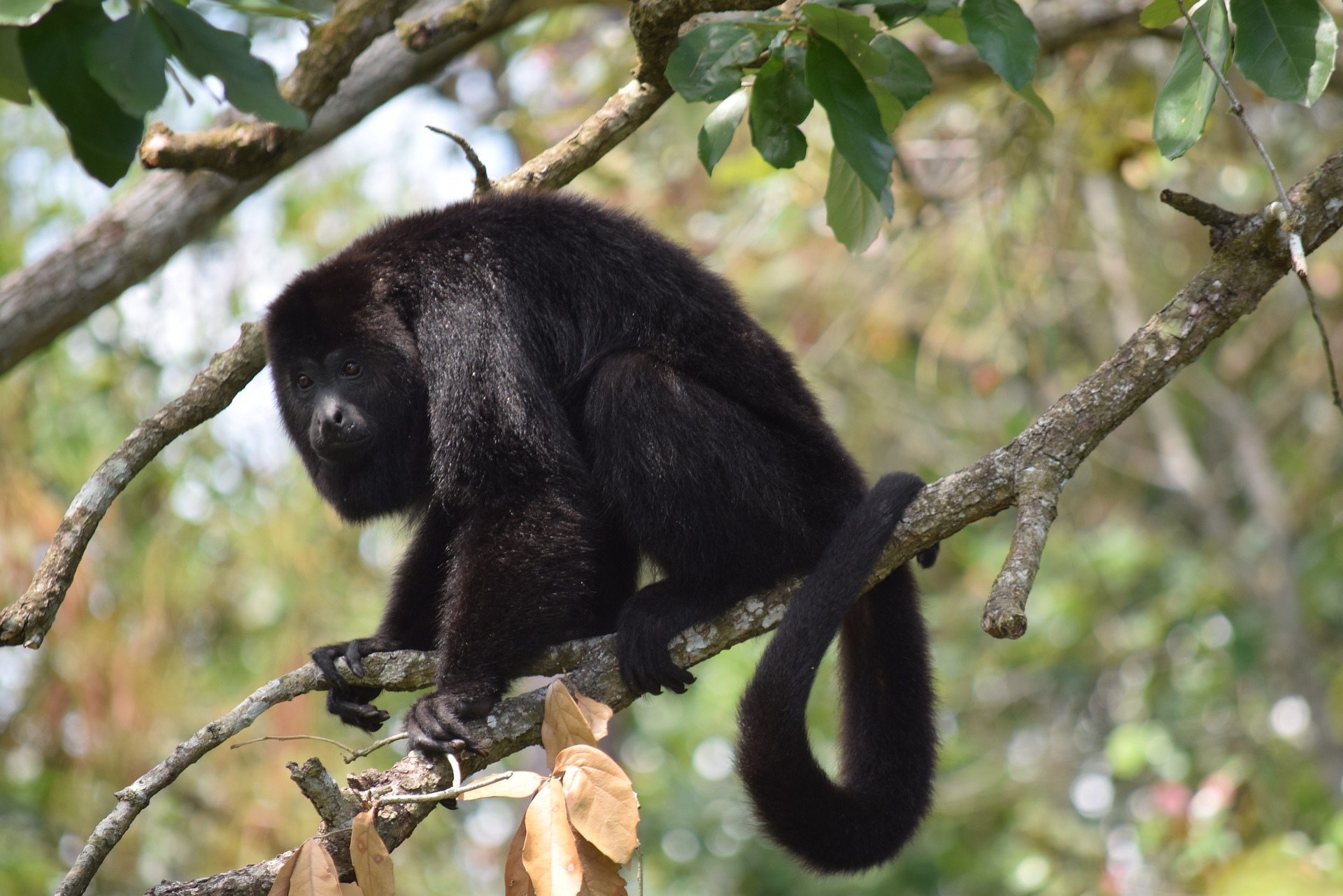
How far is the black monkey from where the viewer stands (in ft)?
9.43

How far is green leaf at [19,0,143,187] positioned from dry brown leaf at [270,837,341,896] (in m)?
1.27

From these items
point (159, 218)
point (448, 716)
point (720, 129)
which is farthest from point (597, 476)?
point (159, 218)

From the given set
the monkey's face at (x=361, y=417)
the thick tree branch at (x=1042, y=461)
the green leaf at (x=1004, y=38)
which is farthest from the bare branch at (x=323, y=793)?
the green leaf at (x=1004, y=38)

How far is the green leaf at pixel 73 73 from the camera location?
1808 millimetres

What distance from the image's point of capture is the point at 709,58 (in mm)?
2486

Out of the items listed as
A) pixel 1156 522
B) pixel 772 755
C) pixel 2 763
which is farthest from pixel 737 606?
pixel 1156 522

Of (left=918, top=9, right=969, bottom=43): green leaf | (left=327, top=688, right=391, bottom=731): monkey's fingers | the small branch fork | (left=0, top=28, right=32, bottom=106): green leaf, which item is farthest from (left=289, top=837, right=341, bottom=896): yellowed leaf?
(left=918, top=9, right=969, bottom=43): green leaf

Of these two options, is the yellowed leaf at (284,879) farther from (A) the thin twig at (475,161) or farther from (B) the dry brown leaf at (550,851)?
(A) the thin twig at (475,161)

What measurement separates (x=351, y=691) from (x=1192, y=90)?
2.54 m

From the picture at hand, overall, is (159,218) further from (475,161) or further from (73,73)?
(73,73)

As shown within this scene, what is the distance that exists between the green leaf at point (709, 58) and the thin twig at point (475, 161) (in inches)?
36.7

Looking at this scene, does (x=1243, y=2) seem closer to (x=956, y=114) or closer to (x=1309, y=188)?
(x=1309, y=188)

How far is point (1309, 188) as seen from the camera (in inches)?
98.6

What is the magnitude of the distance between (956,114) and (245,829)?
666 cm
